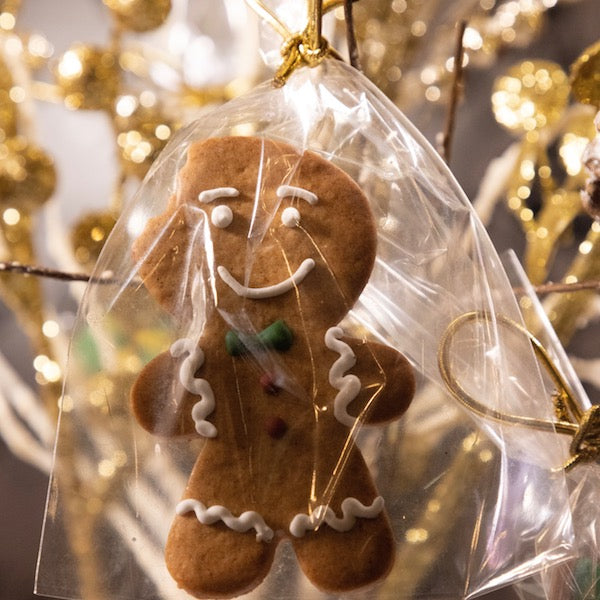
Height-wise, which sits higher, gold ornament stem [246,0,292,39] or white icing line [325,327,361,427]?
gold ornament stem [246,0,292,39]

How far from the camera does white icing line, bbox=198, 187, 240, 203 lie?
46 cm

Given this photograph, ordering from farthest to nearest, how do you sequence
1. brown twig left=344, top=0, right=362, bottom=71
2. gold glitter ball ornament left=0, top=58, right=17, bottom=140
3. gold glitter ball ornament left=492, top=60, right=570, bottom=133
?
gold glitter ball ornament left=0, top=58, right=17, bottom=140 < gold glitter ball ornament left=492, top=60, right=570, bottom=133 < brown twig left=344, top=0, right=362, bottom=71

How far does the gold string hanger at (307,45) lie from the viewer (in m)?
0.50

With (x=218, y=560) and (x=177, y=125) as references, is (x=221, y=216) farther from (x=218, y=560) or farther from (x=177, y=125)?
(x=177, y=125)

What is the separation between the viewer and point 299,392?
44 cm

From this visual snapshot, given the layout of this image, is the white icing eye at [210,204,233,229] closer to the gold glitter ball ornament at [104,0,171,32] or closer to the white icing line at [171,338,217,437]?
the white icing line at [171,338,217,437]

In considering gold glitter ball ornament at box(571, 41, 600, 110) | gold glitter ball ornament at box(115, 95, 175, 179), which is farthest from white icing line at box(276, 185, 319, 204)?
gold glitter ball ornament at box(115, 95, 175, 179)

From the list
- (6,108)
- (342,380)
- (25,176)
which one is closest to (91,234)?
(25,176)

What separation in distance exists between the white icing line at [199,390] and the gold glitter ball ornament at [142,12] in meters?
0.45

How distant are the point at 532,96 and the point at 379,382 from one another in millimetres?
440

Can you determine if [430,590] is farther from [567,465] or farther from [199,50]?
[199,50]

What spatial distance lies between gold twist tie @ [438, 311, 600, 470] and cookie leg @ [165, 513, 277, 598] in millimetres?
132

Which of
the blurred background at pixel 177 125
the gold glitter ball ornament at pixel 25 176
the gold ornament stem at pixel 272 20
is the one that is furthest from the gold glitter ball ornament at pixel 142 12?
the gold ornament stem at pixel 272 20

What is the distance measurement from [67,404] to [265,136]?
0.20 metres
